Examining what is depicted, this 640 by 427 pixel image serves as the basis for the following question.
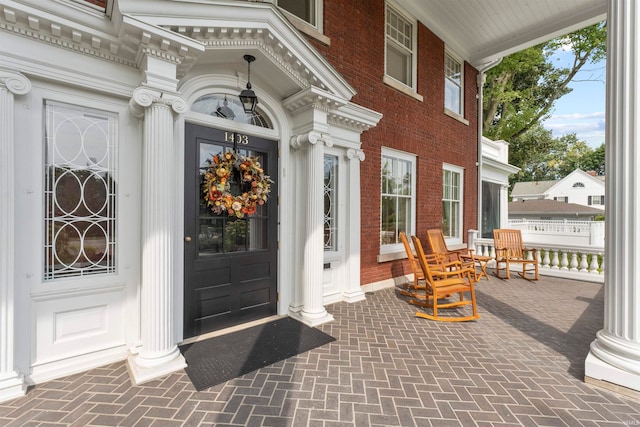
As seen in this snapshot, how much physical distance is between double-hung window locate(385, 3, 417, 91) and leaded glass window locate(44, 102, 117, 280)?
540 cm

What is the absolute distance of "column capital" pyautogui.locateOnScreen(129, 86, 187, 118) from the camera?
2.65m

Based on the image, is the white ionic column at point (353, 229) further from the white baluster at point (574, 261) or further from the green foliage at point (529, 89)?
the green foliage at point (529, 89)

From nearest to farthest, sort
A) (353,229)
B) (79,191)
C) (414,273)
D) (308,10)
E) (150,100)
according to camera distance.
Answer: (150,100)
(79,191)
(308,10)
(414,273)
(353,229)

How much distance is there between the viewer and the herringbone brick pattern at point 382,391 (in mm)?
2154

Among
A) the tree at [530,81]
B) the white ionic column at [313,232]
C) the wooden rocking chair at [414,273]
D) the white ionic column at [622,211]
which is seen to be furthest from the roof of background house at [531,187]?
the white ionic column at [313,232]

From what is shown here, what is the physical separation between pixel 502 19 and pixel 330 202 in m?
6.34

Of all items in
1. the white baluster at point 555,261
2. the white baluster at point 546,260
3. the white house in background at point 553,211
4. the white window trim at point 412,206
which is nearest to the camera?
the white window trim at point 412,206

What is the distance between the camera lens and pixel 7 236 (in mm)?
2385

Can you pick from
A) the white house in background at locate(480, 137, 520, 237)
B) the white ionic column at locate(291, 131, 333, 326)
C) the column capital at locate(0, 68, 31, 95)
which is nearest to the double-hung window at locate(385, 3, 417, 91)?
the white ionic column at locate(291, 131, 333, 326)

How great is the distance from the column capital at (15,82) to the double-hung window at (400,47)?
5697 mm

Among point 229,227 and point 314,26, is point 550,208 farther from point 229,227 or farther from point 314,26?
point 229,227

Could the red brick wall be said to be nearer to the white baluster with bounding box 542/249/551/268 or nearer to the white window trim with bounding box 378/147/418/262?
the white window trim with bounding box 378/147/418/262

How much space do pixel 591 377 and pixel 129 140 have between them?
5.09m

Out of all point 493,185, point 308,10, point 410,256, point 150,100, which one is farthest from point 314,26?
point 493,185
